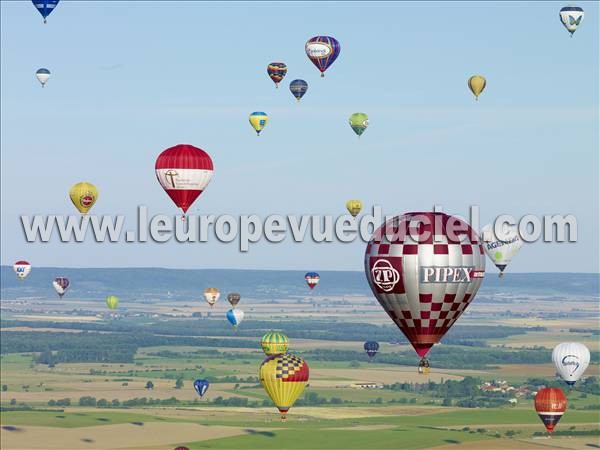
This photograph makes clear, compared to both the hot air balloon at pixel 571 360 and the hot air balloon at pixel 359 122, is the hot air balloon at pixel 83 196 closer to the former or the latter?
the hot air balloon at pixel 359 122

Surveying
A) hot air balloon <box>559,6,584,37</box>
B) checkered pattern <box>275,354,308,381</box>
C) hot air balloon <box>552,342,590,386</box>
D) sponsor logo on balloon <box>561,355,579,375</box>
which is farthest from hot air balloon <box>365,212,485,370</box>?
sponsor logo on balloon <box>561,355,579,375</box>

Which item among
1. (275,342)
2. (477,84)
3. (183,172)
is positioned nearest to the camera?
(183,172)

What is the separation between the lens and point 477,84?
97.4 metres

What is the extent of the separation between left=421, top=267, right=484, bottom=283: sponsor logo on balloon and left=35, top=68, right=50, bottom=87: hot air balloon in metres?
64.7

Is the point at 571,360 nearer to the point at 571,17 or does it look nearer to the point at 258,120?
the point at 571,17

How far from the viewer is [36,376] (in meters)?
196

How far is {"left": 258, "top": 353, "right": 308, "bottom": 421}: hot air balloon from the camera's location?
8581 cm

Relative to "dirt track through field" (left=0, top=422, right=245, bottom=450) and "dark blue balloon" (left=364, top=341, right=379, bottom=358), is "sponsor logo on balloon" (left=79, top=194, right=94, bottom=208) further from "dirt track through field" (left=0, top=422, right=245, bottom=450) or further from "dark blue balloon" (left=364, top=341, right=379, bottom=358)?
"dark blue balloon" (left=364, top=341, right=379, bottom=358)

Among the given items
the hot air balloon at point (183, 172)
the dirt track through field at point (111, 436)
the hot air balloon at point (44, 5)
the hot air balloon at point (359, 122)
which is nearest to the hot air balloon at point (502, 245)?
the hot air balloon at point (359, 122)

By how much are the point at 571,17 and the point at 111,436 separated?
52.5 m

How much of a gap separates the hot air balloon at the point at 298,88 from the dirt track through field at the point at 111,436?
29124mm

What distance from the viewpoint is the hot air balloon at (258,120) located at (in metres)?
101

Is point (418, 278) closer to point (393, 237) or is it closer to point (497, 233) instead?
point (393, 237)

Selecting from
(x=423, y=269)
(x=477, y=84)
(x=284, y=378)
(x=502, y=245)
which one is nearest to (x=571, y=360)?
(x=502, y=245)
